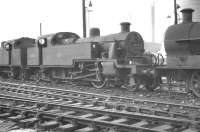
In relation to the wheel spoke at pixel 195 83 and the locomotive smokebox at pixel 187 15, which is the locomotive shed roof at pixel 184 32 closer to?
the locomotive smokebox at pixel 187 15

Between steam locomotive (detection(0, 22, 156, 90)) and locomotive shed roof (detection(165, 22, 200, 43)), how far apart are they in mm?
1676

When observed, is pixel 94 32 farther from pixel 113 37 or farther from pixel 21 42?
pixel 21 42

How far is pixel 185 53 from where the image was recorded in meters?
9.58

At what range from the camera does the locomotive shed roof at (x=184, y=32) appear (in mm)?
9195

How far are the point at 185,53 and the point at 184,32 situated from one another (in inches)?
29.1

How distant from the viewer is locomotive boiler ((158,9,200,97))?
30.1 feet

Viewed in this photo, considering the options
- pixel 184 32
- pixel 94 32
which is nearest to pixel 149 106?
pixel 184 32

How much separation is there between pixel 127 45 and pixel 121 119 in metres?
7.11

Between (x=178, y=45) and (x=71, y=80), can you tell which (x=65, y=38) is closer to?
(x=71, y=80)

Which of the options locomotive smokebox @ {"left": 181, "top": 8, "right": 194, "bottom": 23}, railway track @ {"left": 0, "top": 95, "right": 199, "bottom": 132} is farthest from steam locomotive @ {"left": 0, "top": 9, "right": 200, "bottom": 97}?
railway track @ {"left": 0, "top": 95, "right": 199, "bottom": 132}

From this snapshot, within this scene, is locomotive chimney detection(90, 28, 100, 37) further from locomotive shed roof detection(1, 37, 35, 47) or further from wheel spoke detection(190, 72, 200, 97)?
locomotive shed roof detection(1, 37, 35, 47)

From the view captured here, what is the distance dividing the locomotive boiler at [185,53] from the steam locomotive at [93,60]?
1.22m

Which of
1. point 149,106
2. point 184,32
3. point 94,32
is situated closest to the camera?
point 149,106

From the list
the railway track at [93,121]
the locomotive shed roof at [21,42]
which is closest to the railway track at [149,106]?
the railway track at [93,121]
